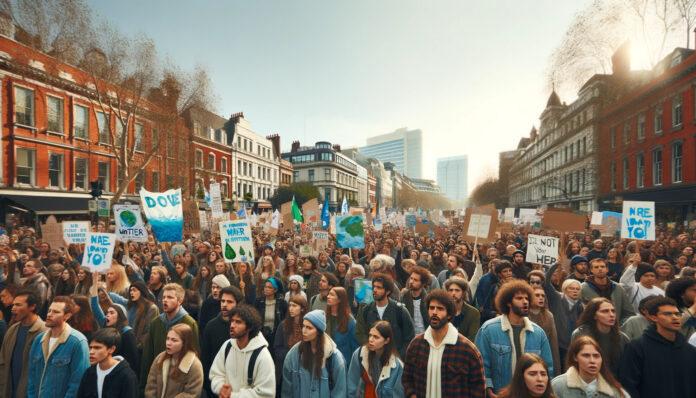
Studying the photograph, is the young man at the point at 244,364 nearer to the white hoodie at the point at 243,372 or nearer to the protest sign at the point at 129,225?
the white hoodie at the point at 243,372

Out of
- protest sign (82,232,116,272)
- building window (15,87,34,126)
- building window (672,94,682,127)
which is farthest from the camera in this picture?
building window (672,94,682,127)

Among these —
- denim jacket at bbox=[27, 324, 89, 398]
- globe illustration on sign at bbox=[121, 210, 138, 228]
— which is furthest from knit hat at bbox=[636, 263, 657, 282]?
globe illustration on sign at bbox=[121, 210, 138, 228]

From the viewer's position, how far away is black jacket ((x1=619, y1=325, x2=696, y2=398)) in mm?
3102

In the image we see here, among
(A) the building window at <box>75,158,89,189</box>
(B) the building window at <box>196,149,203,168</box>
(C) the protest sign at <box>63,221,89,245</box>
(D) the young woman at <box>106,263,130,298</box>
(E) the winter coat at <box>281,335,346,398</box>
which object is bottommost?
(E) the winter coat at <box>281,335,346,398</box>

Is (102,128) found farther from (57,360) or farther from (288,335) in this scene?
(288,335)

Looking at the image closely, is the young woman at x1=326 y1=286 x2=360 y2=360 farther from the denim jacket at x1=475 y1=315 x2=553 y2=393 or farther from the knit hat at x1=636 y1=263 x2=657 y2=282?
the knit hat at x1=636 y1=263 x2=657 y2=282

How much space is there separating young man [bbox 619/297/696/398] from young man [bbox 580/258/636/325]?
179 cm

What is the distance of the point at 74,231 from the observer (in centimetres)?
956

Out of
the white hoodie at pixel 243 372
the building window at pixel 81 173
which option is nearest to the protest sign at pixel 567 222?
the white hoodie at pixel 243 372

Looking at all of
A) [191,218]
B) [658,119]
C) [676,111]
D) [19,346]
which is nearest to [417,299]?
[19,346]

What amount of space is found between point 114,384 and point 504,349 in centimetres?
351

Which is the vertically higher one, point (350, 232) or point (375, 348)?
point (350, 232)

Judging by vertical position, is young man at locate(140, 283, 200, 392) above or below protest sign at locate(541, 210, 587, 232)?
below

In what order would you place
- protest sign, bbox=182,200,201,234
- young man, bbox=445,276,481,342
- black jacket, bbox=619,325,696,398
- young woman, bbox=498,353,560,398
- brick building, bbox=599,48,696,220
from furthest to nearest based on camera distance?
1. brick building, bbox=599,48,696,220
2. protest sign, bbox=182,200,201,234
3. young man, bbox=445,276,481,342
4. black jacket, bbox=619,325,696,398
5. young woman, bbox=498,353,560,398
